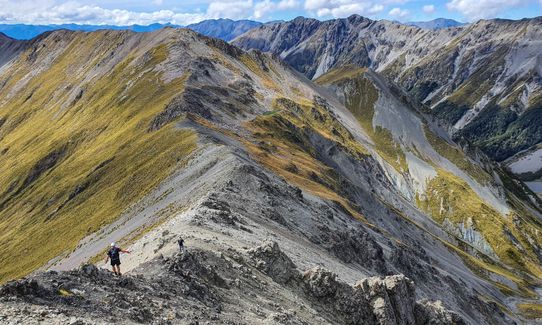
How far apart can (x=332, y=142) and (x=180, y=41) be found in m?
70.7

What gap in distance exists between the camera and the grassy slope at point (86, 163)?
284 feet

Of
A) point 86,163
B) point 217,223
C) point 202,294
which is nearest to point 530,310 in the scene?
point 217,223

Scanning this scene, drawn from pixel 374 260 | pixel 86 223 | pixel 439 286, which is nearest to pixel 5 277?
pixel 86 223

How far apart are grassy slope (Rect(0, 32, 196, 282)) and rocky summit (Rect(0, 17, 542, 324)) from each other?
61 centimetres

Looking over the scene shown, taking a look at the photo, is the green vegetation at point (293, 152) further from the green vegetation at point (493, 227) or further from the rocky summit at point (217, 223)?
the green vegetation at point (493, 227)

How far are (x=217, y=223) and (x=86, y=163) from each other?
253ft

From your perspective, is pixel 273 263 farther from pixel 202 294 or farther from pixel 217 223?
pixel 202 294

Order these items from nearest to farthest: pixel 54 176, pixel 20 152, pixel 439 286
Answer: pixel 439 286
pixel 54 176
pixel 20 152

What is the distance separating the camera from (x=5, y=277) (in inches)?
3194

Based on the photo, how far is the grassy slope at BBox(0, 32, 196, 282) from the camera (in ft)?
284

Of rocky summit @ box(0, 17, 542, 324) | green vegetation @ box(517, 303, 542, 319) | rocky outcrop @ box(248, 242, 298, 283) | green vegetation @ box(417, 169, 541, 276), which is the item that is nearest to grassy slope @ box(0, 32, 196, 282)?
rocky summit @ box(0, 17, 542, 324)

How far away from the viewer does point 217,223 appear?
50156mm

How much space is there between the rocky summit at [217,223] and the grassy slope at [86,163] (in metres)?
→ 0.61

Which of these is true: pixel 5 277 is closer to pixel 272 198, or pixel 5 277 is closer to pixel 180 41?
pixel 272 198
